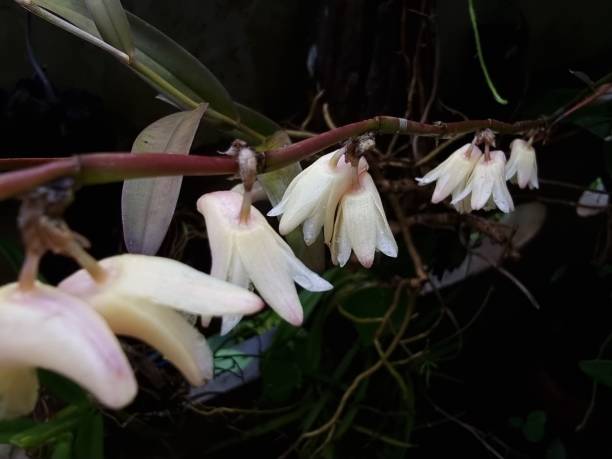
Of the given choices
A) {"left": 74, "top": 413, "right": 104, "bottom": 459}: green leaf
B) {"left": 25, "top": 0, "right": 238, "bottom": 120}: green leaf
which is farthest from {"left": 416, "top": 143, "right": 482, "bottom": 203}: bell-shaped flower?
{"left": 74, "top": 413, "right": 104, "bottom": 459}: green leaf

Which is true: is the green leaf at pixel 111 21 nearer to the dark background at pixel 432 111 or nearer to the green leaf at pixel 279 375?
the dark background at pixel 432 111

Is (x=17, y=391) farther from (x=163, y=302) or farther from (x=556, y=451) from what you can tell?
(x=556, y=451)

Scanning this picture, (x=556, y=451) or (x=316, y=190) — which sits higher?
(x=316, y=190)

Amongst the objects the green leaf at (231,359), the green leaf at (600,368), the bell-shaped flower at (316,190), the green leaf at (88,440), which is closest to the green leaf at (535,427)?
the green leaf at (600,368)

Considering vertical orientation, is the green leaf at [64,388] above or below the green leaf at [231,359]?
above

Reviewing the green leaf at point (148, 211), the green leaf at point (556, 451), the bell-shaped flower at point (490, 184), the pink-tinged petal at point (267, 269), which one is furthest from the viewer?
the green leaf at point (556, 451)

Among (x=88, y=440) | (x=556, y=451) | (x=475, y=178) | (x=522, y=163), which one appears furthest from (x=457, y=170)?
(x=556, y=451)
